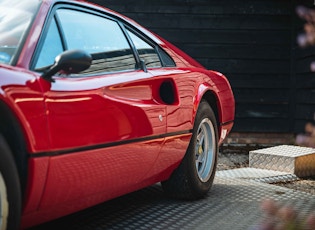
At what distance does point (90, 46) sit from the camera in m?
2.99

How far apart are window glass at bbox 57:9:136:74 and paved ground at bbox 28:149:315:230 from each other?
88 cm

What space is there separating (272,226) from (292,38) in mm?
7815

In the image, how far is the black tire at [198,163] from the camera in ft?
12.8

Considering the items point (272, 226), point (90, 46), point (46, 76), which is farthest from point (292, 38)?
point (272, 226)

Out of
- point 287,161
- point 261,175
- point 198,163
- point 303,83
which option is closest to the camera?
point 198,163

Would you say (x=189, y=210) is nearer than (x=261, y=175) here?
Yes

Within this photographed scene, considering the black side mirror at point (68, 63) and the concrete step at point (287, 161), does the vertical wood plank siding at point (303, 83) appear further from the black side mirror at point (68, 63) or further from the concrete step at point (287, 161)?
the black side mirror at point (68, 63)

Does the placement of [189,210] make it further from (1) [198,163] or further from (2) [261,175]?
(2) [261,175]

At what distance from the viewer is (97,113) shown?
2.64 m

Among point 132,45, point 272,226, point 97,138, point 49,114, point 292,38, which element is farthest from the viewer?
point 292,38

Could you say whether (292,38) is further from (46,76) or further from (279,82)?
(46,76)

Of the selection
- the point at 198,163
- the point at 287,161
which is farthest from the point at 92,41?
the point at 287,161

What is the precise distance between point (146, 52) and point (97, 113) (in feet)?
3.77

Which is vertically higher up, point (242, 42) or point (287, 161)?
point (242, 42)
